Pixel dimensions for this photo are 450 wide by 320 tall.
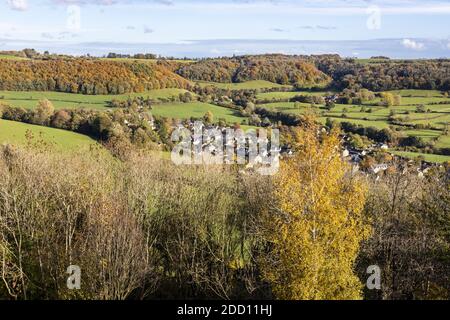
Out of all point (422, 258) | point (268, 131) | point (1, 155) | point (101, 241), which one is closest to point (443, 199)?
point (422, 258)

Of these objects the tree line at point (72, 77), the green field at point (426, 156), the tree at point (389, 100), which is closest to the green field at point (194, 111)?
the tree line at point (72, 77)

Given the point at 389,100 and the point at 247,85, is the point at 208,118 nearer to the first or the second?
the point at 389,100

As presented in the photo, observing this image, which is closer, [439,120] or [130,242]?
[130,242]

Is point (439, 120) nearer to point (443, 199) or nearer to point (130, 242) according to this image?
point (443, 199)

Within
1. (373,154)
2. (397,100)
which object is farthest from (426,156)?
(397,100)

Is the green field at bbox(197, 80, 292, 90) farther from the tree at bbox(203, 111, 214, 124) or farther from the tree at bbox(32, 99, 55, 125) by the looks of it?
the tree at bbox(32, 99, 55, 125)
